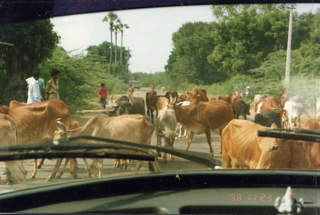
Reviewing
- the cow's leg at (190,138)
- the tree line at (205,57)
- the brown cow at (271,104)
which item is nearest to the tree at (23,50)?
the tree line at (205,57)

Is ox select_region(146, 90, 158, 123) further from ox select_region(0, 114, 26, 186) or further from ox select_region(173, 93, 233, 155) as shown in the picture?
ox select_region(0, 114, 26, 186)

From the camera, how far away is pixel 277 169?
217cm

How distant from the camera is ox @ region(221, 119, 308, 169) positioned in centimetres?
220

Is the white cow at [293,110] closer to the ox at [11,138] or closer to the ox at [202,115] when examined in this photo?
the ox at [202,115]

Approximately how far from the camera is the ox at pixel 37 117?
217cm

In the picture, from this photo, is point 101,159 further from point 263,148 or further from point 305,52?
point 305,52

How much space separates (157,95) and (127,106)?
161 mm

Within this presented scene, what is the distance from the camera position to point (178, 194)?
215cm

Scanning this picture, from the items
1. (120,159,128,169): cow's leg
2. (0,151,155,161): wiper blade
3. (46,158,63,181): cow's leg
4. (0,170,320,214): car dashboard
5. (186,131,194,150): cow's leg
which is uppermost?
(186,131,194,150): cow's leg

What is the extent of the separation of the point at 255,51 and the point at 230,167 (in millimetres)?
554

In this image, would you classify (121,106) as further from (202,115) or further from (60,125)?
(202,115)

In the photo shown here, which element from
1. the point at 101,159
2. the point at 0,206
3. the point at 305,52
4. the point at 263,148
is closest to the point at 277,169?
the point at 263,148

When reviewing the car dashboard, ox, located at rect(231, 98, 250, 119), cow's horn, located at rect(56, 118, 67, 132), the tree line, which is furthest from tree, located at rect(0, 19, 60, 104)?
ox, located at rect(231, 98, 250, 119)

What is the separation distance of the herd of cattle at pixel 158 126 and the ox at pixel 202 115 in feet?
0.08
